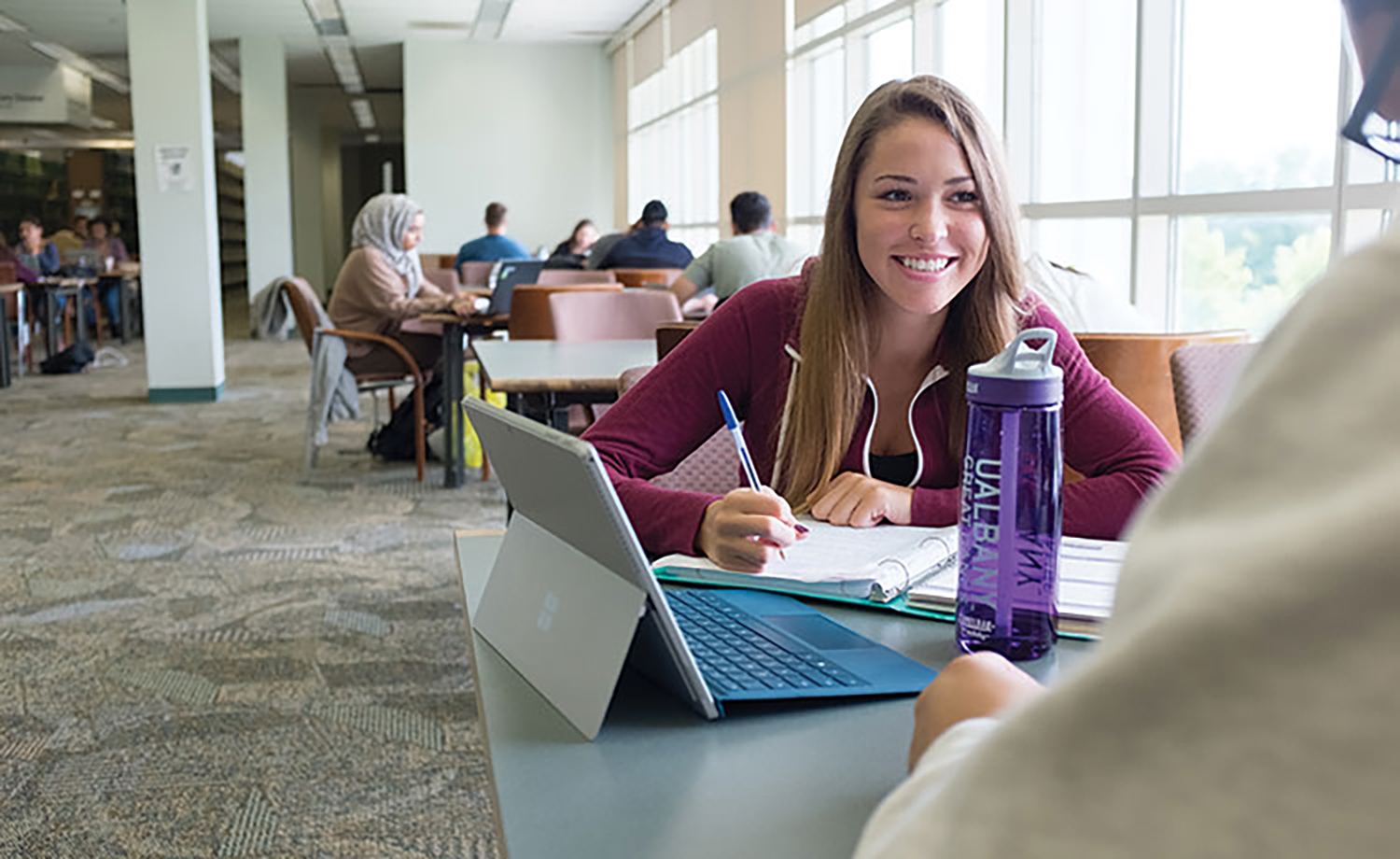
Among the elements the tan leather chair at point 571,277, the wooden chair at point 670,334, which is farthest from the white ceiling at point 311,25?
the wooden chair at point 670,334

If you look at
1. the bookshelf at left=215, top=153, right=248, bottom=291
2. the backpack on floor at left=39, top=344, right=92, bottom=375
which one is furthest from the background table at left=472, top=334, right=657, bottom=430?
the bookshelf at left=215, top=153, right=248, bottom=291

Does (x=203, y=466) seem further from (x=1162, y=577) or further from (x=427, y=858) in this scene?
(x=1162, y=577)

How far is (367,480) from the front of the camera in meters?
5.44

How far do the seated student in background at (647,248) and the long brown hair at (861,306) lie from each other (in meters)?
6.38

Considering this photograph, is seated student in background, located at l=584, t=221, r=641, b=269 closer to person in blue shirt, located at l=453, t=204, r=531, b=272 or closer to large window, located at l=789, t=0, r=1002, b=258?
large window, located at l=789, t=0, r=1002, b=258

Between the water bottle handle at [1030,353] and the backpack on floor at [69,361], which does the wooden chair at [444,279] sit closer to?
the backpack on floor at [69,361]

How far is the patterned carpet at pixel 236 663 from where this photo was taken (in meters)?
2.24

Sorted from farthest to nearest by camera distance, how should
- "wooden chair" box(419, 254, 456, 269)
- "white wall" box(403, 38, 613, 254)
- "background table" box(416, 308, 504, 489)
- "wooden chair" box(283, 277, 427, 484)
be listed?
"white wall" box(403, 38, 613, 254) < "wooden chair" box(419, 254, 456, 269) < "wooden chair" box(283, 277, 427, 484) < "background table" box(416, 308, 504, 489)

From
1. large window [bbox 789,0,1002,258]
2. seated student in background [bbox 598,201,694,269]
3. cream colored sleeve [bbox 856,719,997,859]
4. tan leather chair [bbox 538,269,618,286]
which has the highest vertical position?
large window [bbox 789,0,1002,258]

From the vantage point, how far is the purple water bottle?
86cm

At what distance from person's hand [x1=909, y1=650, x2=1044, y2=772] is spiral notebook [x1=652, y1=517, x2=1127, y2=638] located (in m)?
0.39

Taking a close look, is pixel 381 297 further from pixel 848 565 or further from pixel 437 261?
pixel 437 261

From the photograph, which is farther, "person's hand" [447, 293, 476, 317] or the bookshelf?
the bookshelf

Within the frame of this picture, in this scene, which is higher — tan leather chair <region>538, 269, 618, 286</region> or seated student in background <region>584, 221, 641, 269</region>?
seated student in background <region>584, 221, 641, 269</region>
